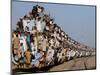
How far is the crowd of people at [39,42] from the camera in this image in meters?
2.04

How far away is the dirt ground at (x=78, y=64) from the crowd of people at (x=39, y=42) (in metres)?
0.05

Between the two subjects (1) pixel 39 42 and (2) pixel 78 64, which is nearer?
(1) pixel 39 42

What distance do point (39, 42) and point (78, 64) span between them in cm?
46

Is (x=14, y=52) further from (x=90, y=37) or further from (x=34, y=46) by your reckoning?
(x=90, y=37)

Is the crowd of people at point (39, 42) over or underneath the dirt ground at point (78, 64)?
over

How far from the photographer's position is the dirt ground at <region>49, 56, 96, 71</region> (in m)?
2.19

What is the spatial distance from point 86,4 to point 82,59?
1.83 ft

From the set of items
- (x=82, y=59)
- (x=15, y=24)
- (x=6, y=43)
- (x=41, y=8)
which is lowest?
(x=82, y=59)

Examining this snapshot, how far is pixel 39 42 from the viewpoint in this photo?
2.11 m

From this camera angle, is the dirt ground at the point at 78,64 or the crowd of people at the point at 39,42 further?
the dirt ground at the point at 78,64

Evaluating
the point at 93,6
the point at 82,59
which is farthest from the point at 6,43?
the point at 93,6

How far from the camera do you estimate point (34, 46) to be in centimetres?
209

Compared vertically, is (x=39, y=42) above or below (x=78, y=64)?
above

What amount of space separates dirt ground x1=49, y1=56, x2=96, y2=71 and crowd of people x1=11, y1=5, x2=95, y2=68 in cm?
5
